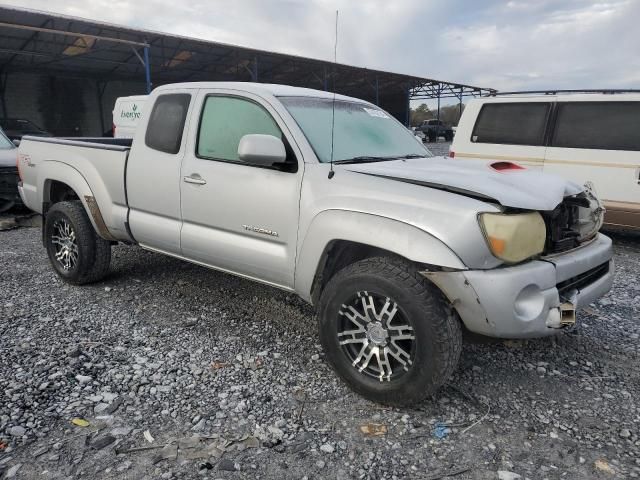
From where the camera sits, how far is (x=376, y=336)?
2.71 meters

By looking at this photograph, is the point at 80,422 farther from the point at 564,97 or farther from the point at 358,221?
the point at 564,97

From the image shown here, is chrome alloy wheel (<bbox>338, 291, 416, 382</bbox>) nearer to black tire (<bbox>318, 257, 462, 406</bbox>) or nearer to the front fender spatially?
black tire (<bbox>318, 257, 462, 406</bbox>)

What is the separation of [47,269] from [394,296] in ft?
13.7

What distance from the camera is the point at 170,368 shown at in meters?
3.13

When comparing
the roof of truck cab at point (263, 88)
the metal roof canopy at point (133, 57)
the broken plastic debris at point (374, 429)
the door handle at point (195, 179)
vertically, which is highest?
the metal roof canopy at point (133, 57)

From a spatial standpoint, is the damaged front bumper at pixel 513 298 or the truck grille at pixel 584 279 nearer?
the damaged front bumper at pixel 513 298

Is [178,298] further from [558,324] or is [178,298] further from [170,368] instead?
[558,324]

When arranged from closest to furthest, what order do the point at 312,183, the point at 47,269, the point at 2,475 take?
the point at 2,475 → the point at 312,183 → the point at 47,269

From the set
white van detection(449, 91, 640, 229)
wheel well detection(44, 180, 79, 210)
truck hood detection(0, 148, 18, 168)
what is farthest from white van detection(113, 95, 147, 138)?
white van detection(449, 91, 640, 229)

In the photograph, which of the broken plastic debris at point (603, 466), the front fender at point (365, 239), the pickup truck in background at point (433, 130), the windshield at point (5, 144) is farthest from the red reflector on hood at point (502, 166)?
the pickup truck in background at point (433, 130)

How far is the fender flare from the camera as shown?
4.32 metres

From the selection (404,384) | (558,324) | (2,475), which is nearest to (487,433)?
(404,384)

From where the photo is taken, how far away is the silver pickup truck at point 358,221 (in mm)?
2475

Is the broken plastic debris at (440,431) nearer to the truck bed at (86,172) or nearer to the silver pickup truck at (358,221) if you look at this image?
the silver pickup truck at (358,221)
